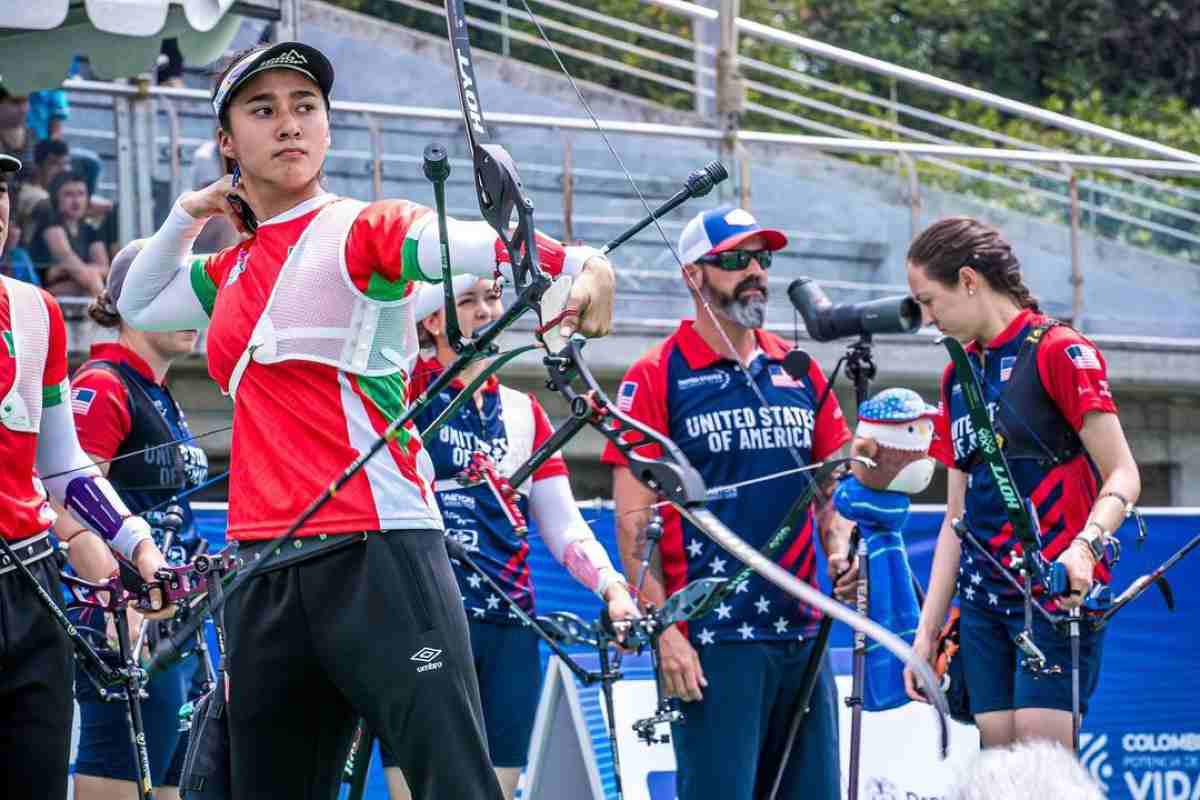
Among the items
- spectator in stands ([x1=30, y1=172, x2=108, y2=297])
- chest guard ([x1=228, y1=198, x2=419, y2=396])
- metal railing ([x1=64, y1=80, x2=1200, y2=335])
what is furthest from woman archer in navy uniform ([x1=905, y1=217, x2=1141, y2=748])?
spectator in stands ([x1=30, y1=172, x2=108, y2=297])

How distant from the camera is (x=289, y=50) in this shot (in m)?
3.46

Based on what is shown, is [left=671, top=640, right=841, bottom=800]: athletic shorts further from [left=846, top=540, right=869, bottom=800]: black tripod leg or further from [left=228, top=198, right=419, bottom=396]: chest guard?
[left=228, top=198, right=419, bottom=396]: chest guard

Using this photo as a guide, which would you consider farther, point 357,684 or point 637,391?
point 637,391

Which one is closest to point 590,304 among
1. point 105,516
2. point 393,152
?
point 105,516

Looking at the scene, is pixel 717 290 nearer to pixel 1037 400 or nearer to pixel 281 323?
pixel 1037 400

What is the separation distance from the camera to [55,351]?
4.12m

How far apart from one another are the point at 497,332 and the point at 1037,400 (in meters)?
2.17

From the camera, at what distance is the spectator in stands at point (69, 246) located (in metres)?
8.20

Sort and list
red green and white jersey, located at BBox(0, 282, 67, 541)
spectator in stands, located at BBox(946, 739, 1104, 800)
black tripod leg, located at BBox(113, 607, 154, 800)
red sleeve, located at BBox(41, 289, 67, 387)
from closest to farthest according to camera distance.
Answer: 1. spectator in stands, located at BBox(946, 739, 1104, 800)
2. red green and white jersey, located at BBox(0, 282, 67, 541)
3. red sleeve, located at BBox(41, 289, 67, 387)
4. black tripod leg, located at BBox(113, 607, 154, 800)

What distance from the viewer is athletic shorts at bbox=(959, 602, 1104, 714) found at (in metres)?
4.67

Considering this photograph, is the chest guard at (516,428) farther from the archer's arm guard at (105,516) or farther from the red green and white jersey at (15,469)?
the red green and white jersey at (15,469)

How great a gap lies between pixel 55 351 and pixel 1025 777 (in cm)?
284

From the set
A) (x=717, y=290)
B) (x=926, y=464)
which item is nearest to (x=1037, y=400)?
(x=926, y=464)

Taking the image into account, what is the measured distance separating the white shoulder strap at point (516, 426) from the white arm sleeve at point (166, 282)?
180 cm
